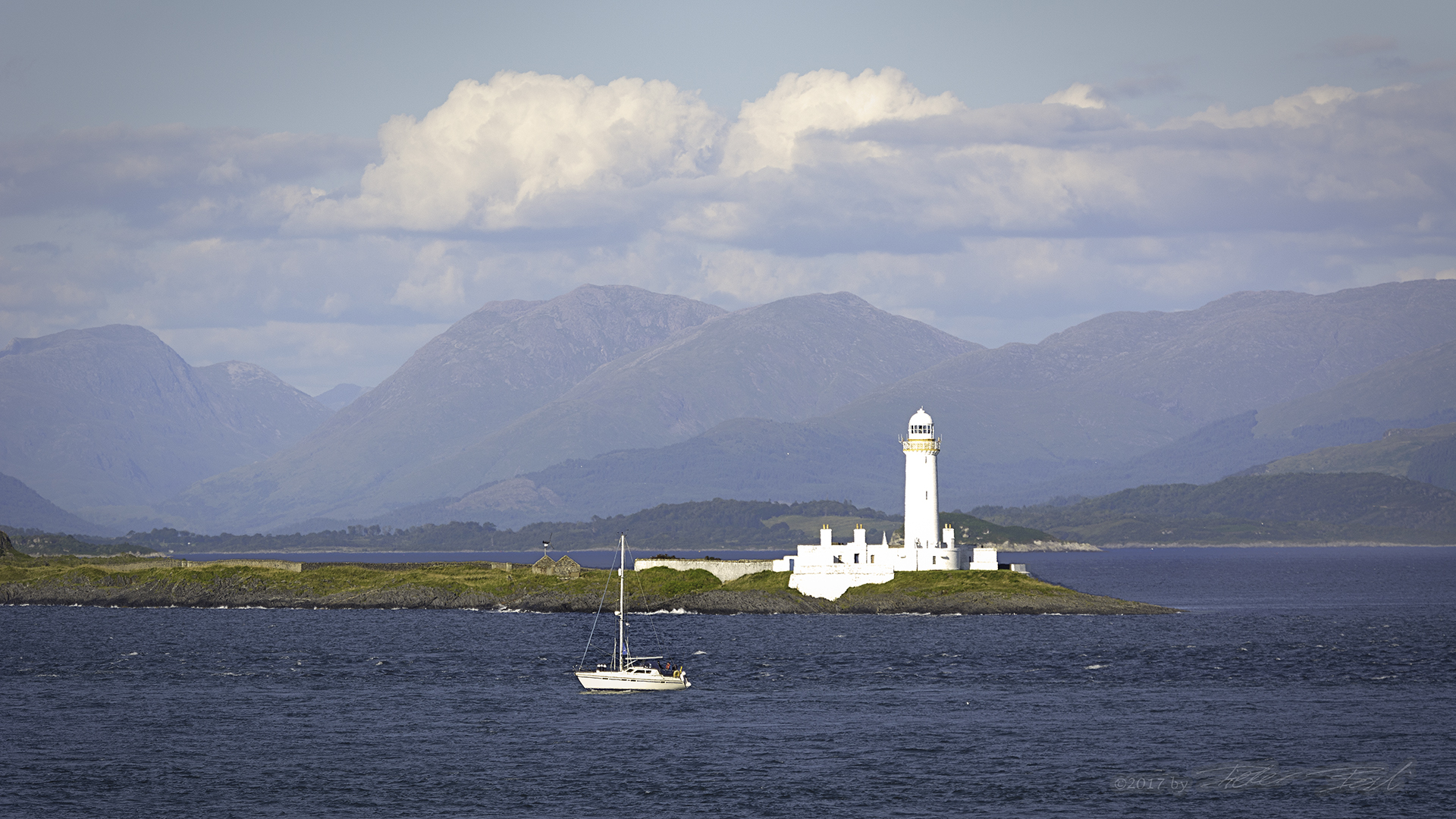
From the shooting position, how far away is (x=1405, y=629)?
424ft

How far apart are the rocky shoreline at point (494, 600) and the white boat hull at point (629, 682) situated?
149ft

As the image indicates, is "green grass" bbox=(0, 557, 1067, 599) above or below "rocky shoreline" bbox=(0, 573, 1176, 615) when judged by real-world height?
above

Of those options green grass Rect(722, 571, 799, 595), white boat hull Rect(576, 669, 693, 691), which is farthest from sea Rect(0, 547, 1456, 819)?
green grass Rect(722, 571, 799, 595)

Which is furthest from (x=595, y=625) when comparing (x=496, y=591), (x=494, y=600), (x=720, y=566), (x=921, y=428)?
(x=921, y=428)

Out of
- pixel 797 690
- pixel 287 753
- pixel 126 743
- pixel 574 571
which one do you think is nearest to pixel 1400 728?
pixel 797 690

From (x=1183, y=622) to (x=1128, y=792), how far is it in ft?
259

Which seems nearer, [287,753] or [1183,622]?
[287,753]

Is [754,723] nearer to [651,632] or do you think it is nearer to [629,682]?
[629,682]

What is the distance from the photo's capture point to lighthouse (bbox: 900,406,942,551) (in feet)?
442

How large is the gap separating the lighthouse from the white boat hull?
161 feet

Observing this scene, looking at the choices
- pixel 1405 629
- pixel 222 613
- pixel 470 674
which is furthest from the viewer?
pixel 222 613

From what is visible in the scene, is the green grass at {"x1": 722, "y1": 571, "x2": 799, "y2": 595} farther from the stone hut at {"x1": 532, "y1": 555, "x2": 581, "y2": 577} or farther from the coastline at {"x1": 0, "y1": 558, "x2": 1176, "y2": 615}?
the stone hut at {"x1": 532, "y1": 555, "x2": 581, "y2": 577}

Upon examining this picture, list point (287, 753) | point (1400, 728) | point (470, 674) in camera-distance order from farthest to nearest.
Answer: point (470, 674) → point (1400, 728) → point (287, 753)

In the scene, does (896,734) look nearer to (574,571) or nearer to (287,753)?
(287,753)
